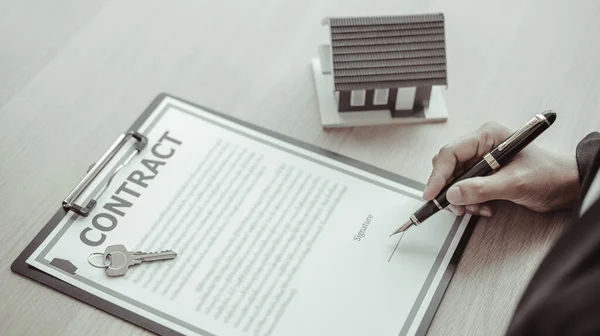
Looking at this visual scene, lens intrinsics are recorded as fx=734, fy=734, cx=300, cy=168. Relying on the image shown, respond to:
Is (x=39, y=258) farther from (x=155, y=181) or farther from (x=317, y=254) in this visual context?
(x=317, y=254)

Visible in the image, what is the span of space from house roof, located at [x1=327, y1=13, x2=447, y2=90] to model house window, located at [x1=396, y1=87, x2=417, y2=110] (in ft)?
0.09

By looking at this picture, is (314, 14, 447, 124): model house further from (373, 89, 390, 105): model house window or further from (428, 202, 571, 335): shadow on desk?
(428, 202, 571, 335): shadow on desk

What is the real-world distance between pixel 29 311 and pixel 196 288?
189 mm

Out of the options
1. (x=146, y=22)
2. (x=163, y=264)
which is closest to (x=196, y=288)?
(x=163, y=264)

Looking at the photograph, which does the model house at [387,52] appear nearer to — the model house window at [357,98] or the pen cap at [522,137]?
the model house window at [357,98]

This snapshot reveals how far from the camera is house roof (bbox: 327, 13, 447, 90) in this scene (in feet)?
3.17

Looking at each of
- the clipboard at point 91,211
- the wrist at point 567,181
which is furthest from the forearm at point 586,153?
the clipboard at point 91,211

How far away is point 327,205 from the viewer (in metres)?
0.92

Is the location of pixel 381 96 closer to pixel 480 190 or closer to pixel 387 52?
pixel 387 52

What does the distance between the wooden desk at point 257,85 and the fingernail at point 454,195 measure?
0.19 ft

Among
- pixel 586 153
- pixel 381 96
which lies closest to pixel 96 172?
pixel 381 96

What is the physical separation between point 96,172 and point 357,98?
14.2 inches

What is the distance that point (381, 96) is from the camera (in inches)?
39.8

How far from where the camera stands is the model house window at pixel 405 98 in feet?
3.29
